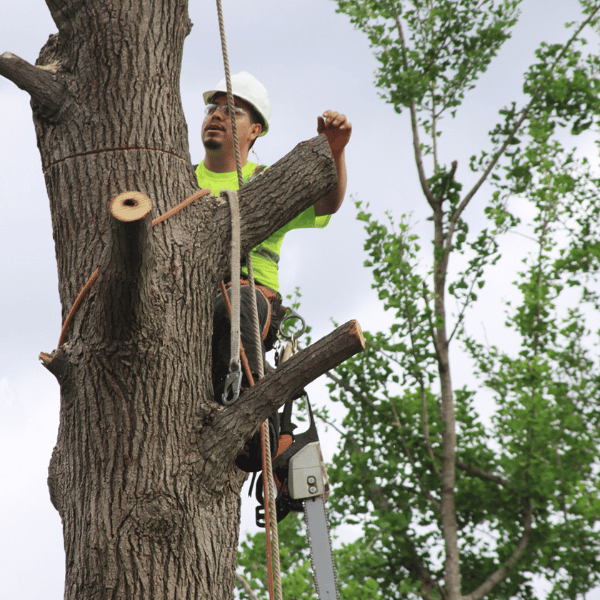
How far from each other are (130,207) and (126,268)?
0.18m

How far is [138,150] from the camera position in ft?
7.33

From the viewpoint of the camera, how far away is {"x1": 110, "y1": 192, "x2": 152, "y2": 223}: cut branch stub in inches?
65.8

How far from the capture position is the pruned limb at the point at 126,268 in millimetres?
1695

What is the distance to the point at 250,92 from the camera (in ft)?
10.7

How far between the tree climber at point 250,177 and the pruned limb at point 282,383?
32 cm

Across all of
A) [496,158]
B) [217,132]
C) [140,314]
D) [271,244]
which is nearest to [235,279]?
[140,314]

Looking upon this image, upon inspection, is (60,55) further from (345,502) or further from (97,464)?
(345,502)

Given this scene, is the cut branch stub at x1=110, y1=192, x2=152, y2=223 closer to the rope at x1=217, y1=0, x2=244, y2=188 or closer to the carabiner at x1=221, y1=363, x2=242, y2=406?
the carabiner at x1=221, y1=363, x2=242, y2=406

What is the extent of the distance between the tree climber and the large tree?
0.69 feet

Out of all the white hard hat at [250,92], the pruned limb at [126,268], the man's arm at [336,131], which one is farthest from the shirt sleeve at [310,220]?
the pruned limb at [126,268]

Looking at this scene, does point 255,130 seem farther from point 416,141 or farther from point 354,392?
point 416,141

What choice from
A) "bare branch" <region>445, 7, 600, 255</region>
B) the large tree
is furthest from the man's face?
"bare branch" <region>445, 7, 600, 255</region>

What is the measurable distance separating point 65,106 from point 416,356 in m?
5.34

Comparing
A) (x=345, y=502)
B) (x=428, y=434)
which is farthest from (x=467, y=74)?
(x=345, y=502)
